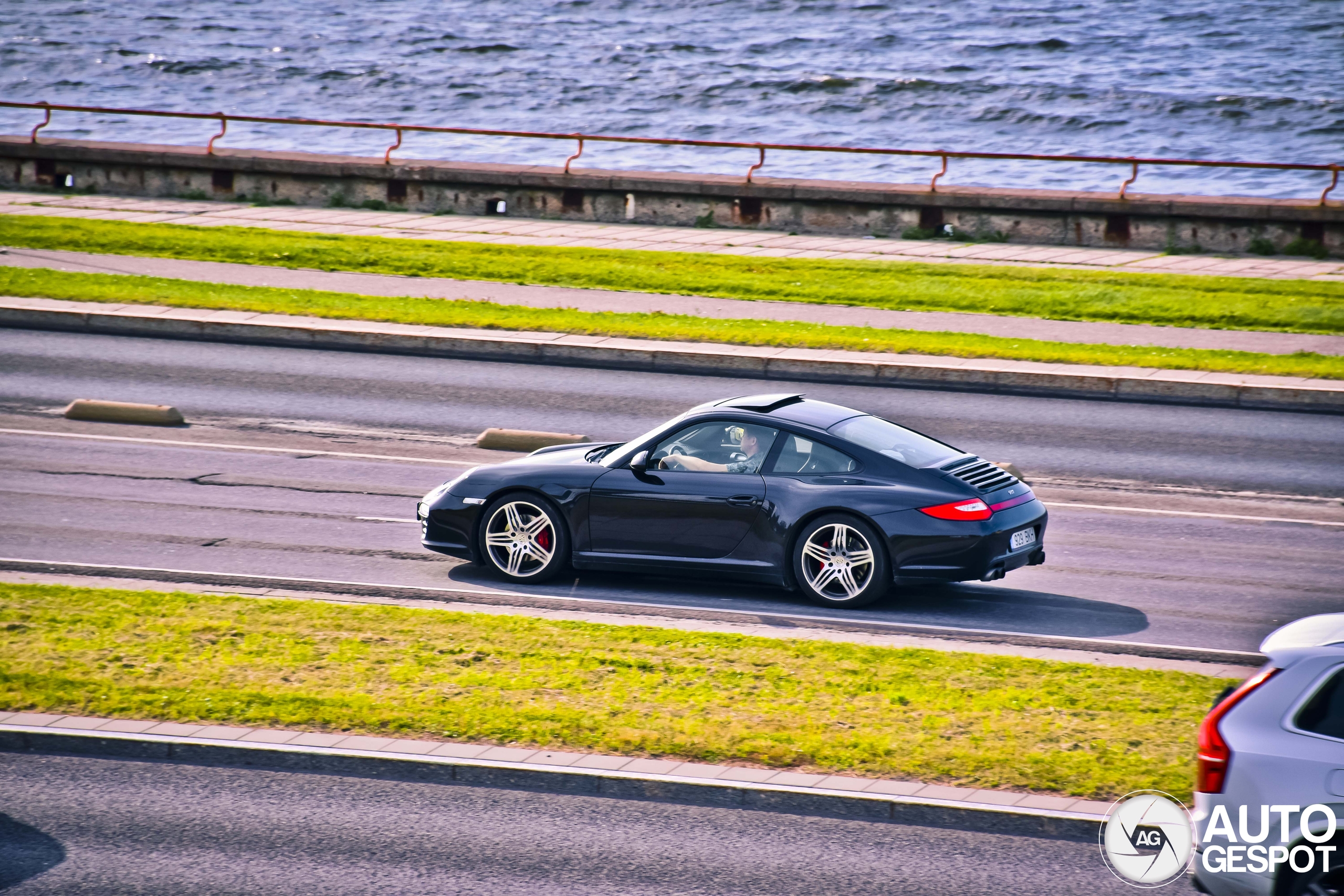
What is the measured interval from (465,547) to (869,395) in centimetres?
742

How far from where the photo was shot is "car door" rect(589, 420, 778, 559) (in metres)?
11.0

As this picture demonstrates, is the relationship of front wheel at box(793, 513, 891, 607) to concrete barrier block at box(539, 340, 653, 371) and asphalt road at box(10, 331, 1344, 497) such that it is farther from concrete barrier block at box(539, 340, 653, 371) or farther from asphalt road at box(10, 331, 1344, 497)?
concrete barrier block at box(539, 340, 653, 371)

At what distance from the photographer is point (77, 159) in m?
29.9

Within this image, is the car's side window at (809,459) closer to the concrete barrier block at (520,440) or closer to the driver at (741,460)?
the driver at (741,460)

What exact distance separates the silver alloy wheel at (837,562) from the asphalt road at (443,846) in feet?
11.7

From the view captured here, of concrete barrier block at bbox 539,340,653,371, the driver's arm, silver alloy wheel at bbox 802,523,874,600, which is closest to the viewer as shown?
silver alloy wheel at bbox 802,523,874,600

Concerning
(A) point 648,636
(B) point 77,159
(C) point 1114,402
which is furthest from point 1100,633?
(B) point 77,159

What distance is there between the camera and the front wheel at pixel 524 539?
11344 mm

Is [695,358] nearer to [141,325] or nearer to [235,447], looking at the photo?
[235,447]

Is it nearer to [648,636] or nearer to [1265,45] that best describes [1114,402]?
[648,636]

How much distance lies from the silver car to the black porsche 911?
183 inches

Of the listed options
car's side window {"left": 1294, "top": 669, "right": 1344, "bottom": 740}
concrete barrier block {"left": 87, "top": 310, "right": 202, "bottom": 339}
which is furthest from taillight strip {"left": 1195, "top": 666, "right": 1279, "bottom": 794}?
concrete barrier block {"left": 87, "top": 310, "right": 202, "bottom": 339}

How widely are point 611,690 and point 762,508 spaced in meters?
2.55

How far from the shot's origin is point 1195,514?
13.5 meters
